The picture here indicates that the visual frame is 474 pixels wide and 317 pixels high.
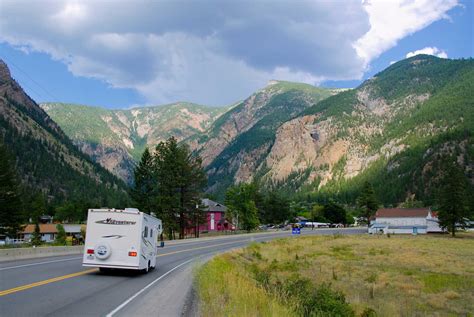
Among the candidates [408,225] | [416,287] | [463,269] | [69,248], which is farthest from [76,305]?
[408,225]

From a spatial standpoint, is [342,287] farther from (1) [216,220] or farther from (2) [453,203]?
(1) [216,220]

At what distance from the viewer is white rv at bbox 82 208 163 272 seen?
19.4 metres

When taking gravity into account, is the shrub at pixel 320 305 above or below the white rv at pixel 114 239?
below

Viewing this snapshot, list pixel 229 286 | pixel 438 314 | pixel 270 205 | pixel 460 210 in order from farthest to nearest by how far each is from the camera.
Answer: pixel 270 205
pixel 460 210
pixel 438 314
pixel 229 286

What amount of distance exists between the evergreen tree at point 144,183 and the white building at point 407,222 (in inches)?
2566

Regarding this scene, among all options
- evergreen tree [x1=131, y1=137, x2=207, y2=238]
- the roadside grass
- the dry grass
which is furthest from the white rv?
evergreen tree [x1=131, y1=137, x2=207, y2=238]

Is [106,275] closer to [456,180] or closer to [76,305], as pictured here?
[76,305]

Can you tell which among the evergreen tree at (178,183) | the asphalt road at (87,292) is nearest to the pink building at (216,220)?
the evergreen tree at (178,183)

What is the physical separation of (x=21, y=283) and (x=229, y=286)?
7.35m

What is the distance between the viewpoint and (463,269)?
3403 centimetres

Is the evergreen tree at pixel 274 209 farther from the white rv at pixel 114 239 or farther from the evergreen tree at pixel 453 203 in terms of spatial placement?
the white rv at pixel 114 239

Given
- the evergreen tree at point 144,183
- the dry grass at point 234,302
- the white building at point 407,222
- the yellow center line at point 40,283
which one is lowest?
the dry grass at point 234,302

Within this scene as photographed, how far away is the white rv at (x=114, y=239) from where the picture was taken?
1944 cm

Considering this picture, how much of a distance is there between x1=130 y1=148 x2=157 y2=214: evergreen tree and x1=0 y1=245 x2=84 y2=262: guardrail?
3448 cm
